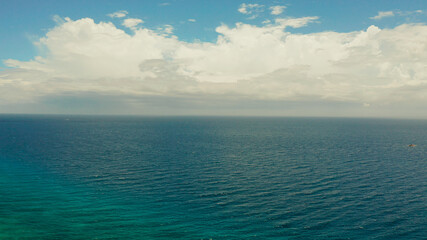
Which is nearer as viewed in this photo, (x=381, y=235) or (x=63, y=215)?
(x=381, y=235)

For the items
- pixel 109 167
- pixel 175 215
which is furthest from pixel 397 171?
pixel 109 167

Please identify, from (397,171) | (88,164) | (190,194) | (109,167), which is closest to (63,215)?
(190,194)

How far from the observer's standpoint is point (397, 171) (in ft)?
252

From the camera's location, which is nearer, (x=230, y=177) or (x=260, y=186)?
(x=260, y=186)

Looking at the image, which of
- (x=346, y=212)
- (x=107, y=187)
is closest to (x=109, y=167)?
(x=107, y=187)

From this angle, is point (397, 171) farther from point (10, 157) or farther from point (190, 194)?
point (10, 157)

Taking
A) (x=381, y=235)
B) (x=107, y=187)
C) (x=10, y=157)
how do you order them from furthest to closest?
1. (x=10, y=157)
2. (x=107, y=187)
3. (x=381, y=235)

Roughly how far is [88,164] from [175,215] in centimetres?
5179

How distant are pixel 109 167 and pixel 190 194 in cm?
3621

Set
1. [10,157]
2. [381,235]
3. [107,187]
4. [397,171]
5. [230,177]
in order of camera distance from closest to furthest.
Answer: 1. [381,235]
2. [107,187]
3. [230,177]
4. [397,171]
5. [10,157]

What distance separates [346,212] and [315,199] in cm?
710

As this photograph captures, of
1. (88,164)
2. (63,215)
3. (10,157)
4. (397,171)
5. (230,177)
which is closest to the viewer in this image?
(63,215)

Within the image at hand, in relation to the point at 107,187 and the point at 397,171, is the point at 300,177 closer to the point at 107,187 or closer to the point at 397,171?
the point at 397,171

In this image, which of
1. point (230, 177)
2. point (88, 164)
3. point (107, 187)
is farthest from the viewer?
point (88, 164)
